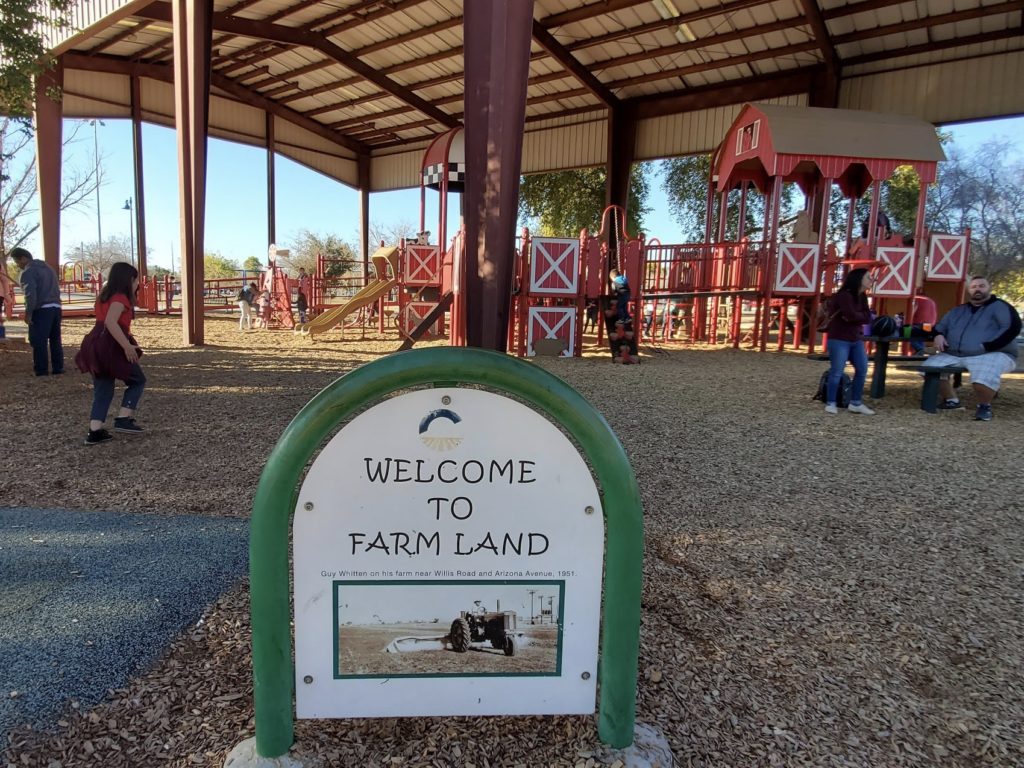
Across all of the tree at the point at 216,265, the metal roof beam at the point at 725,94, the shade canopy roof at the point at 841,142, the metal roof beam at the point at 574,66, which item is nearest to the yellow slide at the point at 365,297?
the metal roof beam at the point at 574,66

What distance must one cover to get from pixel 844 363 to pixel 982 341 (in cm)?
150

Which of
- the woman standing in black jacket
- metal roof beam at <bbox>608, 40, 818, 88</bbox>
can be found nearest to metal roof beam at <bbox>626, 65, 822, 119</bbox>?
metal roof beam at <bbox>608, 40, 818, 88</bbox>

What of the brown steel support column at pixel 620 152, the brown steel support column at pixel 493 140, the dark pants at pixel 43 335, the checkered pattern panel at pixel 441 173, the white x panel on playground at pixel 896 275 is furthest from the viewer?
the brown steel support column at pixel 620 152

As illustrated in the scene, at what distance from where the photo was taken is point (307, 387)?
7.83 m

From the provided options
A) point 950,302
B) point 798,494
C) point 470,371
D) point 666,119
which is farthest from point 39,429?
point 666,119

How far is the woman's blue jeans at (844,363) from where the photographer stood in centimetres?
666

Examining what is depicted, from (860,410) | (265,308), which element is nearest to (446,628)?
(860,410)

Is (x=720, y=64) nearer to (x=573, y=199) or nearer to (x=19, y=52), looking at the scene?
(x=573, y=199)

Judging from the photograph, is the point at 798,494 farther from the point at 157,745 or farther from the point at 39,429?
the point at 39,429

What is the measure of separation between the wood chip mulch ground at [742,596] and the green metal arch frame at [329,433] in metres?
0.30

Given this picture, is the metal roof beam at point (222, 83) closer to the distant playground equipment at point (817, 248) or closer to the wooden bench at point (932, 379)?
the distant playground equipment at point (817, 248)

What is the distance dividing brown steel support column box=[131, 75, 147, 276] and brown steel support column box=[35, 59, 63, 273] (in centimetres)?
872

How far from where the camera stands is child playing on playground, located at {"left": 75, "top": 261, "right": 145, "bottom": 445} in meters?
4.79

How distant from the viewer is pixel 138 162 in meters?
22.5
